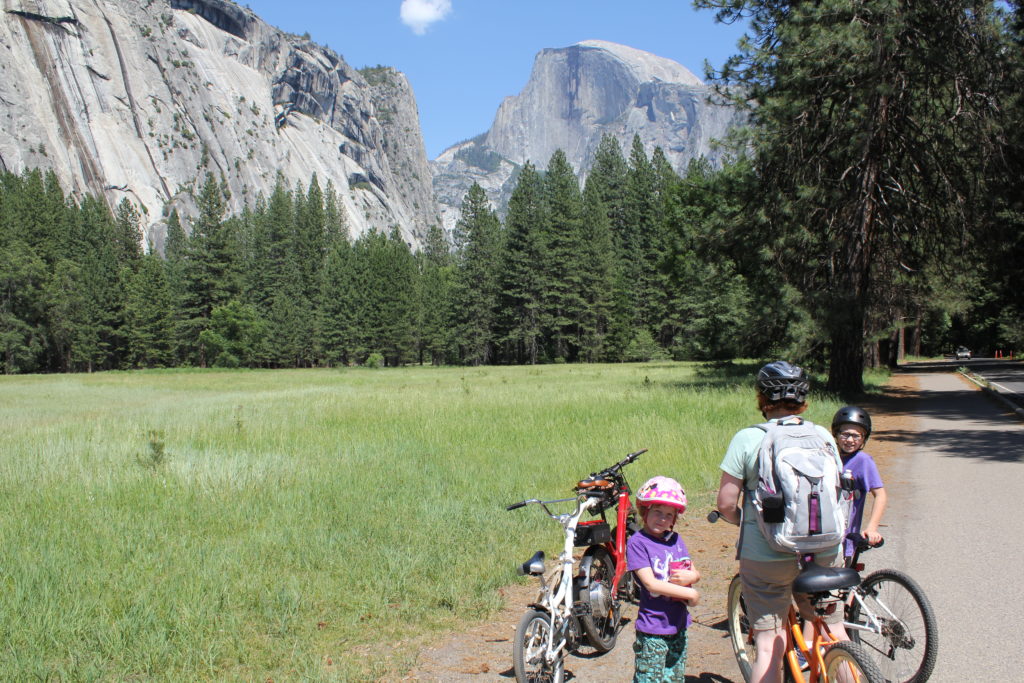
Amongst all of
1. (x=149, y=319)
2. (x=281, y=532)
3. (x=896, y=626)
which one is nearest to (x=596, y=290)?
(x=149, y=319)

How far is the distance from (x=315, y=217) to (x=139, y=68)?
157 feet

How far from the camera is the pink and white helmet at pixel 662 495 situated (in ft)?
11.6

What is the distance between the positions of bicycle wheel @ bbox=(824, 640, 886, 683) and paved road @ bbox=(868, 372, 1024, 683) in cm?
136

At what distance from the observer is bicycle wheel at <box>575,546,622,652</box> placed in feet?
15.5

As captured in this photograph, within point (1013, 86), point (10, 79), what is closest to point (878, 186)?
point (1013, 86)

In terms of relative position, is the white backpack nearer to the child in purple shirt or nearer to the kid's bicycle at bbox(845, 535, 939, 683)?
the child in purple shirt

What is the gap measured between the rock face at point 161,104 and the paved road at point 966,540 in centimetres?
11309

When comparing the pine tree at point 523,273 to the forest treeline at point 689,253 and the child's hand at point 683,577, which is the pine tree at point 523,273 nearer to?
the forest treeline at point 689,253

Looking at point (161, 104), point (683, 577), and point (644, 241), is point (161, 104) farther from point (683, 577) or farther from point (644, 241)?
point (683, 577)

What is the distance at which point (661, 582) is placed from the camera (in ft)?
11.4

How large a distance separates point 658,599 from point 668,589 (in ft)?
0.47

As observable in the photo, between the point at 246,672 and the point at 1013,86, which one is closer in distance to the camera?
the point at 246,672

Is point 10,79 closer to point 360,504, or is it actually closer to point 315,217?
point 315,217

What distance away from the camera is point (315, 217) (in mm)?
103812
